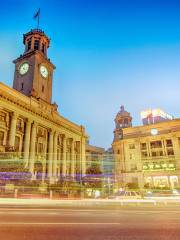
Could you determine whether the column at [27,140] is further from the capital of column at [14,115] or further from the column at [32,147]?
the capital of column at [14,115]

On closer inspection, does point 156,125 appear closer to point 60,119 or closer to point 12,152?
point 60,119

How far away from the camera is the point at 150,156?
2539 inches

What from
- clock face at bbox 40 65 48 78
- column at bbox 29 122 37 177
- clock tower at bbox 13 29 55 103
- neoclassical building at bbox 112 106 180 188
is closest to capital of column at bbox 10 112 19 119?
column at bbox 29 122 37 177

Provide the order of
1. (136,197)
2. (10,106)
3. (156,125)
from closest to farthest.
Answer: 1. (136,197)
2. (10,106)
3. (156,125)

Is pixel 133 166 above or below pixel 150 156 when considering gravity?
below

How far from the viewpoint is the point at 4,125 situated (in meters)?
38.0

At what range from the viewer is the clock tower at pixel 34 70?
51.1 m

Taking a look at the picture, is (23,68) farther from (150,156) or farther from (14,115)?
(150,156)

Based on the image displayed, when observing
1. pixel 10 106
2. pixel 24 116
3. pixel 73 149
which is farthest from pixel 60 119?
pixel 10 106

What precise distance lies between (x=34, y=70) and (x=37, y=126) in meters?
14.7

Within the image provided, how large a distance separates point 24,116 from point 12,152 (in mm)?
10284

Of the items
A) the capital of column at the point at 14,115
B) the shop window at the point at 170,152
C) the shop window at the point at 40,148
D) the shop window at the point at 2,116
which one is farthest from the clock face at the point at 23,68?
the shop window at the point at 170,152

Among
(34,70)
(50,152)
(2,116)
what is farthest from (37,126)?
(34,70)

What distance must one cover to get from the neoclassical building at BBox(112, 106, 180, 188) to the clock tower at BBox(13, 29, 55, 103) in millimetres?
30182
